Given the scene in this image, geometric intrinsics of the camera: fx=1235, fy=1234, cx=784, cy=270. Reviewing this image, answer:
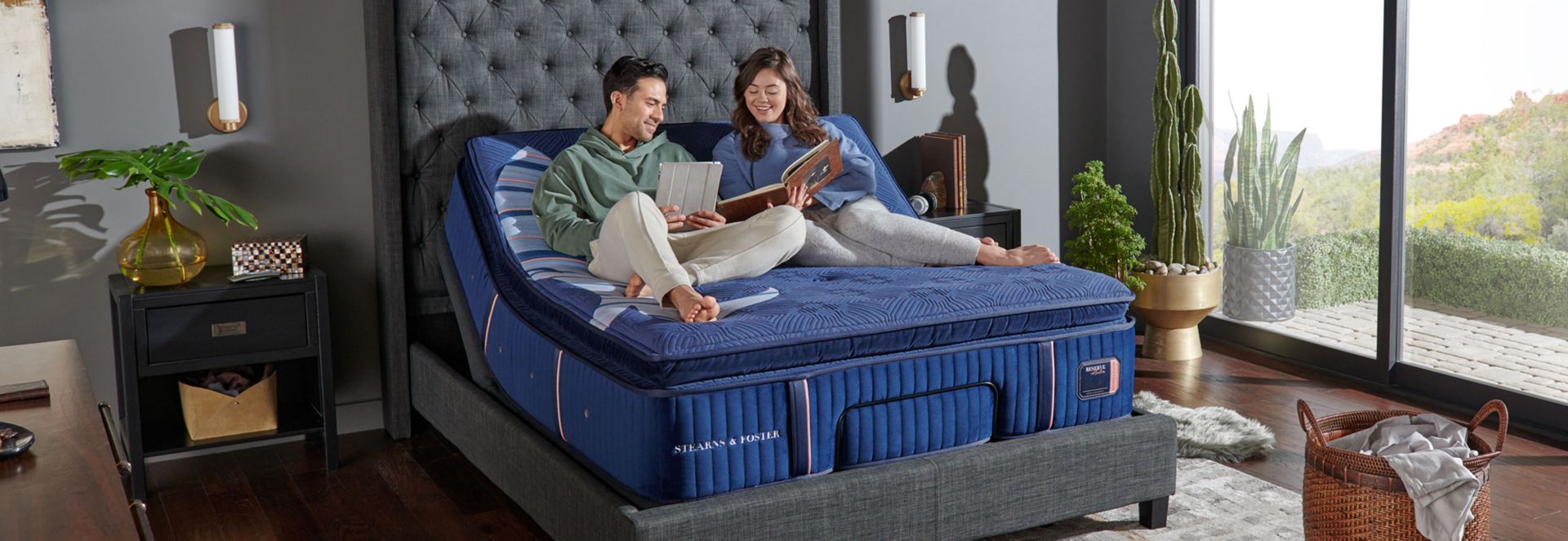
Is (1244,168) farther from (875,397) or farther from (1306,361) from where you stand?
(875,397)

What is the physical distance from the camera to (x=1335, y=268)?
159 inches

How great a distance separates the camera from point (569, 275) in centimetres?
281

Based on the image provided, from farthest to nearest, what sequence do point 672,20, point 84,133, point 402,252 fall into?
point 672,20, point 402,252, point 84,133

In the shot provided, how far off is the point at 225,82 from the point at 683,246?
126 centimetres

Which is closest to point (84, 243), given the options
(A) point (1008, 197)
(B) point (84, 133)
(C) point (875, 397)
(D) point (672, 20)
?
(B) point (84, 133)

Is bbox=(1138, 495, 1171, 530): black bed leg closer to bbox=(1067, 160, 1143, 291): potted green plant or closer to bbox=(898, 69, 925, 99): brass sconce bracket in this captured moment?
bbox=(1067, 160, 1143, 291): potted green plant

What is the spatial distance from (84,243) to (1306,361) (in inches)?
146

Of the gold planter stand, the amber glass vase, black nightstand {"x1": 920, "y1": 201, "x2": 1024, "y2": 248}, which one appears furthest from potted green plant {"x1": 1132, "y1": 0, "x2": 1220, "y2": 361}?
the amber glass vase

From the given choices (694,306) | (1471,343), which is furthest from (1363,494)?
(1471,343)

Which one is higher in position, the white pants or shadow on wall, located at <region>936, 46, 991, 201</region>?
shadow on wall, located at <region>936, 46, 991, 201</region>

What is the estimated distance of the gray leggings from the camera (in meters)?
3.15

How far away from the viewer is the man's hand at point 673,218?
3.02 m

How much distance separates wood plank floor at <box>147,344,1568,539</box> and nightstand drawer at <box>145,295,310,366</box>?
353 millimetres

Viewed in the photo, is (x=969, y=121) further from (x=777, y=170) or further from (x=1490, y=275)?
(x=1490, y=275)
